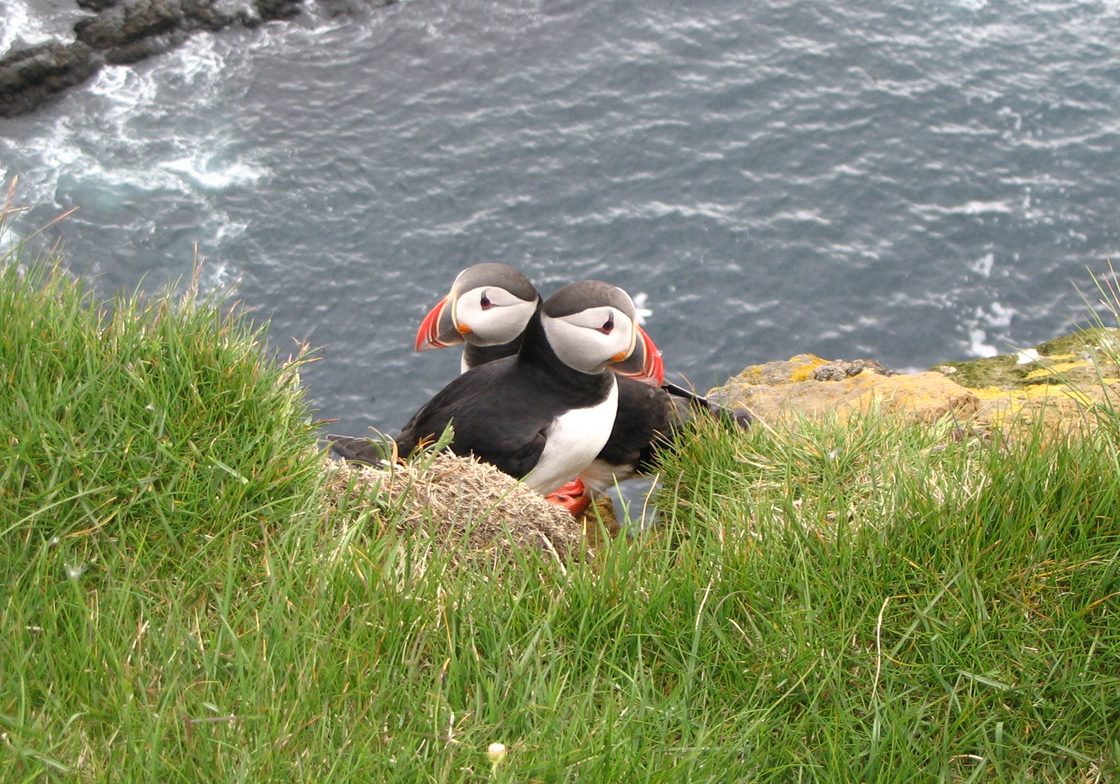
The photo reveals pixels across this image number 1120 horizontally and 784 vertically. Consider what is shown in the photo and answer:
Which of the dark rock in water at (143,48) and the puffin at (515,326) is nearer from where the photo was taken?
the puffin at (515,326)

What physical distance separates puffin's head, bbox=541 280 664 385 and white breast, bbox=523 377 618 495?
0.87 feet

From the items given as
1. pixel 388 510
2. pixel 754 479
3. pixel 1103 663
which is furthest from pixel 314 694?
pixel 754 479

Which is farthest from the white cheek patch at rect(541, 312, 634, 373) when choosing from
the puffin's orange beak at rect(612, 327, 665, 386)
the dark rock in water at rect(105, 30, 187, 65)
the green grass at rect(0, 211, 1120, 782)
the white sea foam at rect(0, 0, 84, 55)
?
the white sea foam at rect(0, 0, 84, 55)

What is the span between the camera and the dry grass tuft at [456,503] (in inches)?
166

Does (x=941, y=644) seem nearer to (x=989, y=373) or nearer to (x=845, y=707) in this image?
(x=845, y=707)

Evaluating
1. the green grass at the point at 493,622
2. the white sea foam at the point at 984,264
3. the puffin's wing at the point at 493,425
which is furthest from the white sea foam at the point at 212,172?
the green grass at the point at 493,622

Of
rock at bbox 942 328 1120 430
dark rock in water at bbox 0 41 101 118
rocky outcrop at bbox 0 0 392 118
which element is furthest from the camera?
rocky outcrop at bbox 0 0 392 118

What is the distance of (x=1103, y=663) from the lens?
3484 millimetres

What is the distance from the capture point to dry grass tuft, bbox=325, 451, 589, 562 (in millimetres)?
4227

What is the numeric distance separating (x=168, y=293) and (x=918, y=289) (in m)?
14.6

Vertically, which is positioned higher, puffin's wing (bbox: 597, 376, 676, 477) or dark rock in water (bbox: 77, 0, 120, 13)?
dark rock in water (bbox: 77, 0, 120, 13)

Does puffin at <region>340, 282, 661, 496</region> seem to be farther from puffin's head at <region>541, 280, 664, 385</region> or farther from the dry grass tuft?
the dry grass tuft

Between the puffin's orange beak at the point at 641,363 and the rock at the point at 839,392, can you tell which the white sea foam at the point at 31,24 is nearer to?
the rock at the point at 839,392

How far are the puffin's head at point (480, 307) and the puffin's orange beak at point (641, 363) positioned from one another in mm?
873
